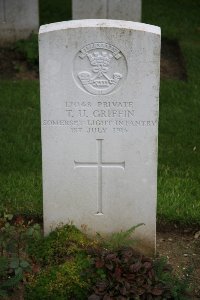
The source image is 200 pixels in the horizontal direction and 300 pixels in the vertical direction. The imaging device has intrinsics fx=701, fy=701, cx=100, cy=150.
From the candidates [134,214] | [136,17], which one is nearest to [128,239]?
[134,214]

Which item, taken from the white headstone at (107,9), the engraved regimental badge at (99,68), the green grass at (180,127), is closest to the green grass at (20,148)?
the green grass at (180,127)

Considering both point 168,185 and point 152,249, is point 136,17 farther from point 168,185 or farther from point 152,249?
point 152,249

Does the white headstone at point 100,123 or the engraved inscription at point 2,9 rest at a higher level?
the engraved inscription at point 2,9

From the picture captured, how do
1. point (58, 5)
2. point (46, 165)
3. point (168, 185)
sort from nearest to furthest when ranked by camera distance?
point (46, 165) → point (168, 185) → point (58, 5)

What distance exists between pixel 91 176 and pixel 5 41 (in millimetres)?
5495

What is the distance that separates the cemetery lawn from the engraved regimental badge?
1.42 m

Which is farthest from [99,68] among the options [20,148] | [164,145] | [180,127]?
[180,127]

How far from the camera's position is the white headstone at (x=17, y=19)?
969 centimetres

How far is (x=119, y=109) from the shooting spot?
4641mm

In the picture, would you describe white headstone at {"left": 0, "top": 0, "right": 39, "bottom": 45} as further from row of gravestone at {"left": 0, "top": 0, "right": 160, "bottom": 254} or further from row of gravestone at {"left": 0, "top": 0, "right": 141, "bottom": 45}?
row of gravestone at {"left": 0, "top": 0, "right": 160, "bottom": 254}

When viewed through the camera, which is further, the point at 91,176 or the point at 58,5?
the point at 58,5

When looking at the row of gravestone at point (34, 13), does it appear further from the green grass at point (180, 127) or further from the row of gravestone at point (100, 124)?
the row of gravestone at point (100, 124)

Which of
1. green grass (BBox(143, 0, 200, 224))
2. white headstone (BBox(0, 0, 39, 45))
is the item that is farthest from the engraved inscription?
green grass (BBox(143, 0, 200, 224))

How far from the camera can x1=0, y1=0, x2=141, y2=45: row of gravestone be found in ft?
31.8
